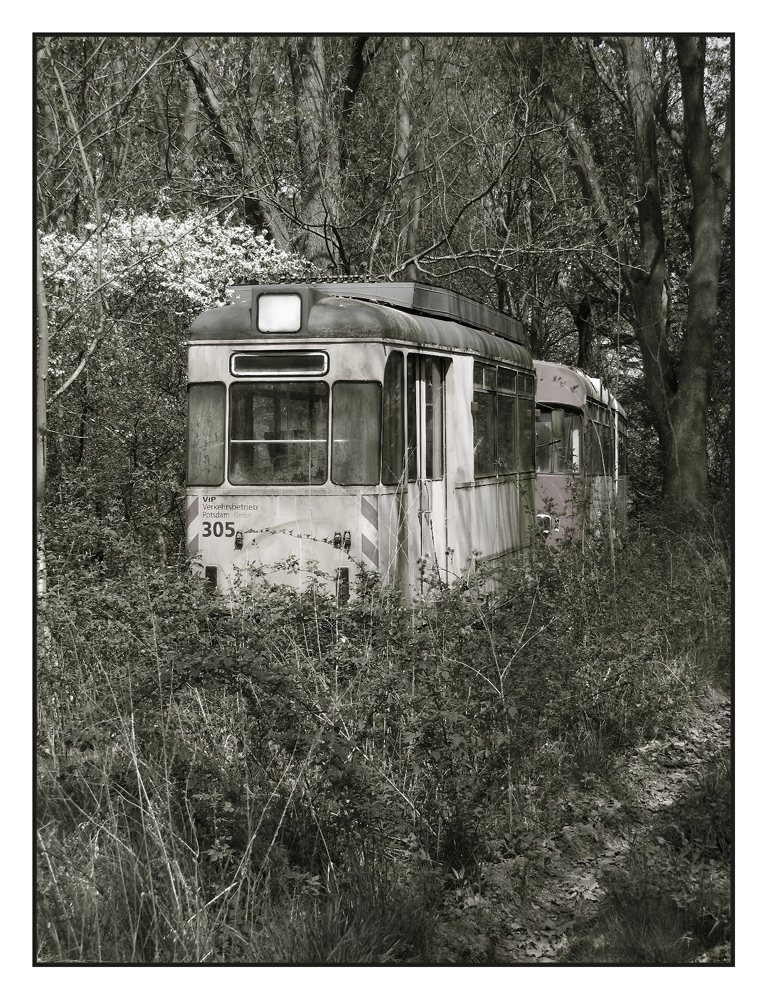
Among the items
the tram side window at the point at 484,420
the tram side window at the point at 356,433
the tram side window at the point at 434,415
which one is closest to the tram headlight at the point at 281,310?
the tram side window at the point at 356,433

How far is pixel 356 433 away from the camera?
310 inches

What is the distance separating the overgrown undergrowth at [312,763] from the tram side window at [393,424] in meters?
1.79

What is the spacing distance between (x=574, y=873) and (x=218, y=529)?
4394mm

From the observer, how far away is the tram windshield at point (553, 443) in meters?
13.4

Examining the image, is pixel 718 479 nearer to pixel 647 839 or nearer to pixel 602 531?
pixel 602 531

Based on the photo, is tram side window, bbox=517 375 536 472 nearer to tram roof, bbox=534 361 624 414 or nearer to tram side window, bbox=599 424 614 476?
tram roof, bbox=534 361 624 414

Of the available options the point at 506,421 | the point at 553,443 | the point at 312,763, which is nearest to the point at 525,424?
the point at 506,421

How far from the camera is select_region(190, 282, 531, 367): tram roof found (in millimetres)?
7953

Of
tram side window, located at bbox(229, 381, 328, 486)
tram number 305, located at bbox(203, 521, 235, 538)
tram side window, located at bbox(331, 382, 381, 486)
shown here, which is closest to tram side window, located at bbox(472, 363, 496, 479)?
tram side window, located at bbox(331, 382, 381, 486)

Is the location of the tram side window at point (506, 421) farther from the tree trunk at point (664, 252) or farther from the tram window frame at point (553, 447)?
the tram window frame at point (553, 447)
